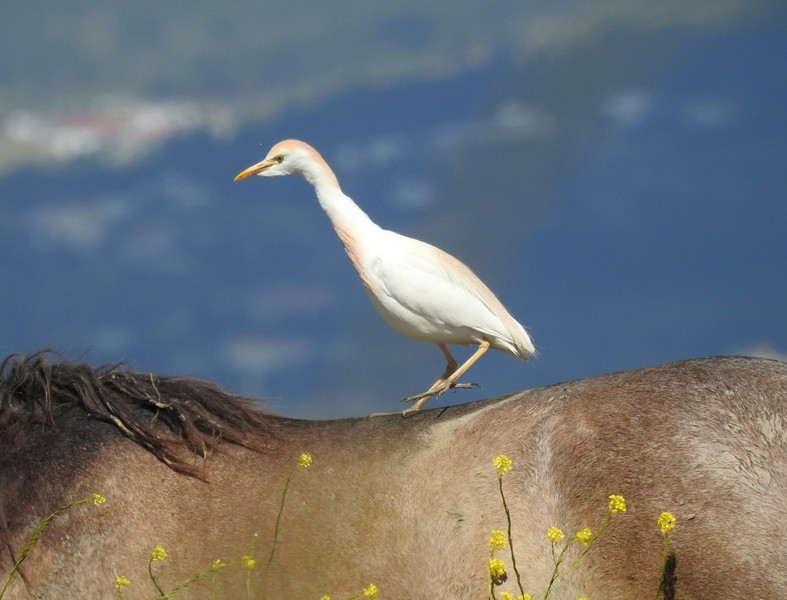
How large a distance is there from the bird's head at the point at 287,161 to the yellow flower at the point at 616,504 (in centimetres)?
265

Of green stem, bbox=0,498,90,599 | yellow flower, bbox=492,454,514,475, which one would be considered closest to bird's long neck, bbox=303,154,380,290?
yellow flower, bbox=492,454,514,475

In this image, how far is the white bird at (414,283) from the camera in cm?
544

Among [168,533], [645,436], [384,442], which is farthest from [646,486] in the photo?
[168,533]

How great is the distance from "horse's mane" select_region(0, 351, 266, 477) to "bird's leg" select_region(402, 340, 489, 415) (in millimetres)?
778

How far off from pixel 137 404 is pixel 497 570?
2002mm

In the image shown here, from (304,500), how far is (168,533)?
628mm

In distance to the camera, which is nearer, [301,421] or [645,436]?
[645,436]

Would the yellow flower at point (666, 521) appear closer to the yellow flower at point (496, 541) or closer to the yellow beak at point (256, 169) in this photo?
the yellow flower at point (496, 541)

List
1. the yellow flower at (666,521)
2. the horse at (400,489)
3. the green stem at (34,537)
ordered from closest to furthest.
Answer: the yellow flower at (666,521) → the horse at (400,489) → the green stem at (34,537)

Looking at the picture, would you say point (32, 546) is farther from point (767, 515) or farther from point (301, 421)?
point (767, 515)

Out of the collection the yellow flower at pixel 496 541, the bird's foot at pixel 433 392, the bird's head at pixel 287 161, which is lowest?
the yellow flower at pixel 496 541

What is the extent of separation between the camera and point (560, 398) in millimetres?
4531

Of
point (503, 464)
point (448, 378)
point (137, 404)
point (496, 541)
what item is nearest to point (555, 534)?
point (496, 541)

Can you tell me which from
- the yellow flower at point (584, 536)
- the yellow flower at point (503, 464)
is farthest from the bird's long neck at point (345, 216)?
the yellow flower at point (584, 536)
